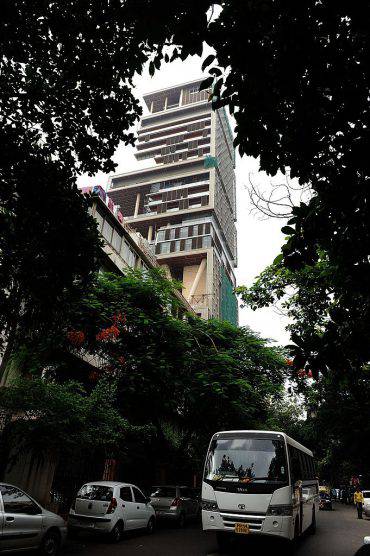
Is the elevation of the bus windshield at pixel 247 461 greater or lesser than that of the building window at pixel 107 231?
lesser

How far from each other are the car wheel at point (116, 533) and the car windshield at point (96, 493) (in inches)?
27.0

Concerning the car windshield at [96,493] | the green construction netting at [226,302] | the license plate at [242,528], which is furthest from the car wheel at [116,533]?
the green construction netting at [226,302]

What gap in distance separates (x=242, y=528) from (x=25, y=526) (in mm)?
4210

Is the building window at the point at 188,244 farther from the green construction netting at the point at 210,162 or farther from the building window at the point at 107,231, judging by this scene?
the building window at the point at 107,231

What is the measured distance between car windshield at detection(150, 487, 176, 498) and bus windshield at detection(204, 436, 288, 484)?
249 inches

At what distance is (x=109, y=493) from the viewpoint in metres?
10.9

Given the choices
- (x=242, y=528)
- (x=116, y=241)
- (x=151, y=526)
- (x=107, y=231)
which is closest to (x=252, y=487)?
(x=242, y=528)

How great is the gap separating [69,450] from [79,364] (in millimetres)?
5769

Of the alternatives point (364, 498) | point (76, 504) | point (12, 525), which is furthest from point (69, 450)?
point (364, 498)

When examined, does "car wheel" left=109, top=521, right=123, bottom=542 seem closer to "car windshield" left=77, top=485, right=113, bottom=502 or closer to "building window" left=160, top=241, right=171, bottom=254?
"car windshield" left=77, top=485, right=113, bottom=502

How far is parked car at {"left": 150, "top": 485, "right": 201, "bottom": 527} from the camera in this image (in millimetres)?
14586

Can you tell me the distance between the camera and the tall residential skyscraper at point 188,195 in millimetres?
69312

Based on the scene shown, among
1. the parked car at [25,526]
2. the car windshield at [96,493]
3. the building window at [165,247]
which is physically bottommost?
the parked car at [25,526]

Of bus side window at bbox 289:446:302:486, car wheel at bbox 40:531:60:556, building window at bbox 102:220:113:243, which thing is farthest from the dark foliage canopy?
building window at bbox 102:220:113:243
